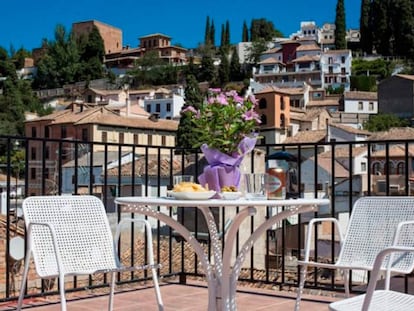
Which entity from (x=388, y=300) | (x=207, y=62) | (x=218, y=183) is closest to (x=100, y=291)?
(x=218, y=183)

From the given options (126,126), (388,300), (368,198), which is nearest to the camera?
(388,300)

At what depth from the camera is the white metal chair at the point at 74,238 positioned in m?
2.66

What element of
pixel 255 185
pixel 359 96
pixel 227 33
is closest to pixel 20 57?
pixel 227 33

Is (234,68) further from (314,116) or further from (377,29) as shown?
(314,116)

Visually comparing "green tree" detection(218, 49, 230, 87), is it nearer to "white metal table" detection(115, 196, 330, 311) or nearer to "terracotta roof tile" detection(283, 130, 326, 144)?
"terracotta roof tile" detection(283, 130, 326, 144)

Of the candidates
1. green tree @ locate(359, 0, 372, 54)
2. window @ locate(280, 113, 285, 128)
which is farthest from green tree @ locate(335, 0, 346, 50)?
window @ locate(280, 113, 285, 128)

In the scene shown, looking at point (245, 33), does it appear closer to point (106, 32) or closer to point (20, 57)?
point (106, 32)

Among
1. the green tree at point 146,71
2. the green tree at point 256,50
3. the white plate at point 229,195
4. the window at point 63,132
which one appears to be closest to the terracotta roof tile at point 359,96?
the green tree at point 256,50

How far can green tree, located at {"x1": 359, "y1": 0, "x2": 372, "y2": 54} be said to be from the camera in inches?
3103

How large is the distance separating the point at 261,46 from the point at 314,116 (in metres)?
32.2

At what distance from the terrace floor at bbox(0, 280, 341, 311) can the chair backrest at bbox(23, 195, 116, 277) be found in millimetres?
900

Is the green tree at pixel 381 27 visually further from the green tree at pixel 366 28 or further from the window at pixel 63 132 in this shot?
the window at pixel 63 132

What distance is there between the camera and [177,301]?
13.0 ft

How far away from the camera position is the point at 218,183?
269 centimetres
